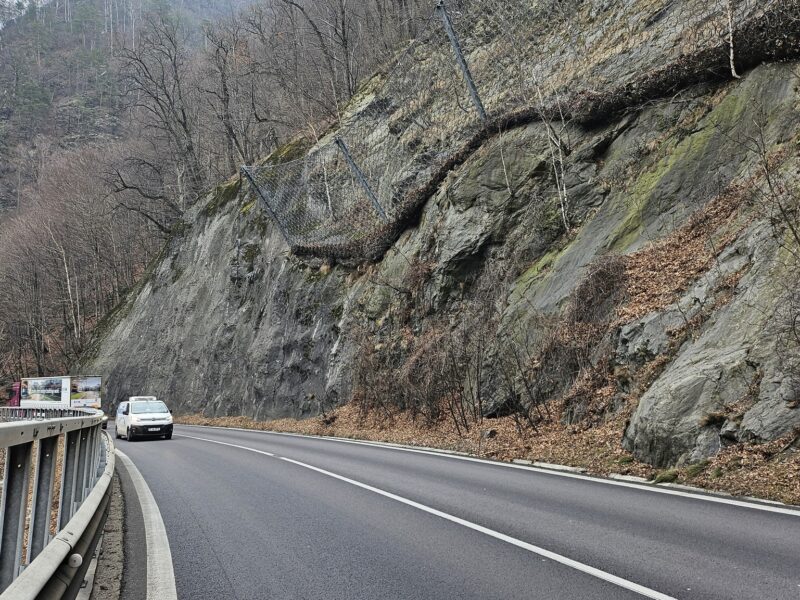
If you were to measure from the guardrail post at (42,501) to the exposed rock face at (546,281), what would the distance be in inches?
301

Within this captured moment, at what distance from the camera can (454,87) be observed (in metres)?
23.1

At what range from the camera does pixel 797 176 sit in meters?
10.7

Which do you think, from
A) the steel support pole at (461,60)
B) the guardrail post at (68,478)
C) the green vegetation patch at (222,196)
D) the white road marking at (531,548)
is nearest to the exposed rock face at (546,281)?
the steel support pole at (461,60)

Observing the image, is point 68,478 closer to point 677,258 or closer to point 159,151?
point 677,258

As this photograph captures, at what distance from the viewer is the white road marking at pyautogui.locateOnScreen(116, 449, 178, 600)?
4.81 meters

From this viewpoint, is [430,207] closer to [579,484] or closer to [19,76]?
[579,484]

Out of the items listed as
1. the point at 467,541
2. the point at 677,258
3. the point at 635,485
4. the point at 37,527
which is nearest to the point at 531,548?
the point at 467,541

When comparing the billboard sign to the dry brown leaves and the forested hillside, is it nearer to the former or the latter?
the forested hillside

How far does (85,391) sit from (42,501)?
3994 centimetres

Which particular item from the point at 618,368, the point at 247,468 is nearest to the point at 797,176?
the point at 618,368

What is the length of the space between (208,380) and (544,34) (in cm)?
2585

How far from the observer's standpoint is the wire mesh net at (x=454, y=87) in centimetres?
1780

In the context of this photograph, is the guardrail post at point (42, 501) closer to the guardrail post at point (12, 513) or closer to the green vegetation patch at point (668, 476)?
the guardrail post at point (12, 513)

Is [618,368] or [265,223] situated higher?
[265,223]
